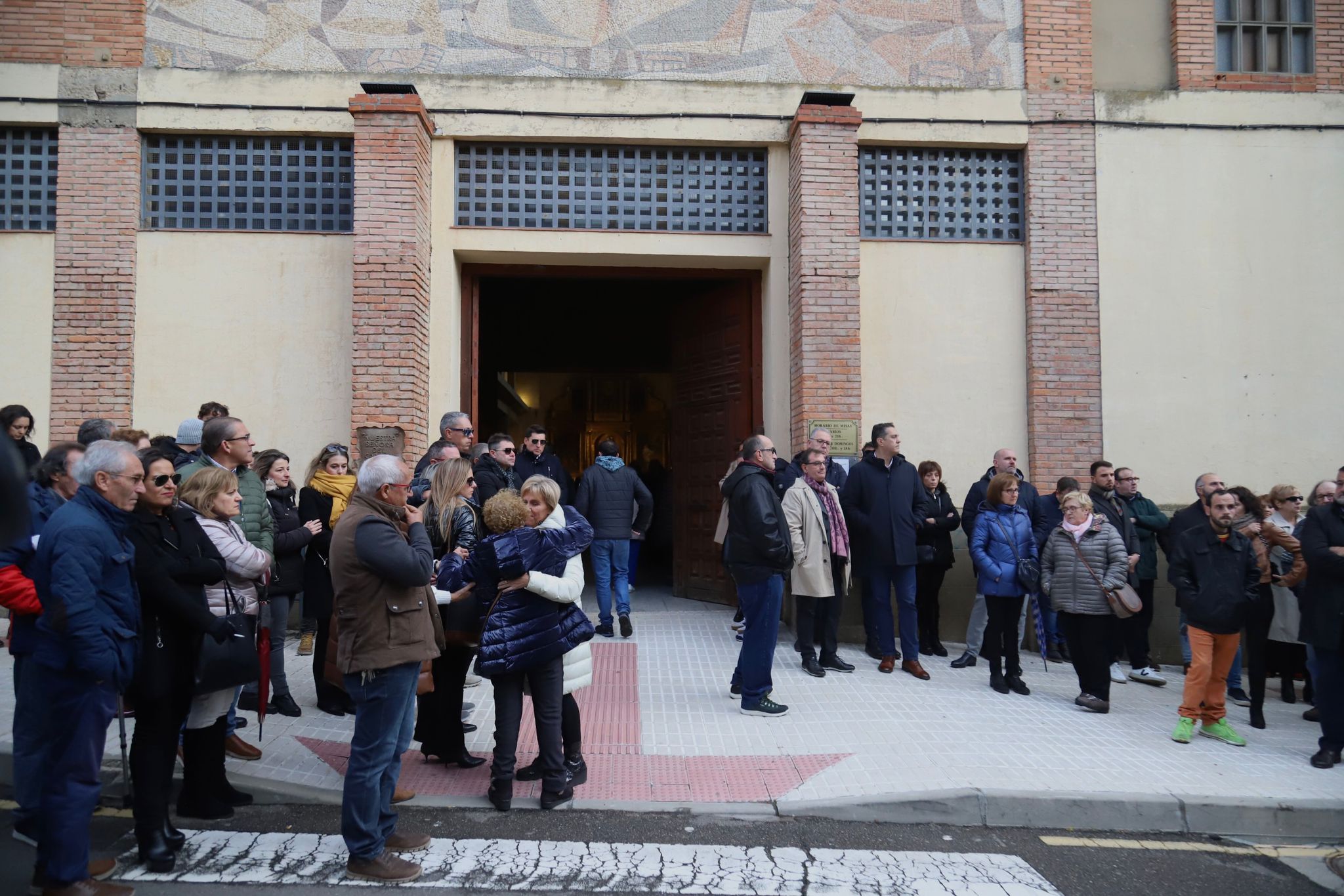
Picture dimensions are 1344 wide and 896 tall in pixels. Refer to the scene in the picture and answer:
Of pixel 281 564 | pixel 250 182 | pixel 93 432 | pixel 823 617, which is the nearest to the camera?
pixel 93 432

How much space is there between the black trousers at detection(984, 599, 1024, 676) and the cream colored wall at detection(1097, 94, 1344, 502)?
3.31 metres

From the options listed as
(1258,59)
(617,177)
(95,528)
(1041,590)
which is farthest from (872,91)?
(95,528)

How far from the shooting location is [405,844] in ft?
14.0

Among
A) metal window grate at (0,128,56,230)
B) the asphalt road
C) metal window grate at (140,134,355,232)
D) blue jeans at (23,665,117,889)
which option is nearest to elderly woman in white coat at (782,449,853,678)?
the asphalt road

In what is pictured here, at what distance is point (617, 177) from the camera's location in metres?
10.0

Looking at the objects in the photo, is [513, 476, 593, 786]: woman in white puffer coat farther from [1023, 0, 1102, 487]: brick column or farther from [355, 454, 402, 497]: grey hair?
[1023, 0, 1102, 487]: brick column

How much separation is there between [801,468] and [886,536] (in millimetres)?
984

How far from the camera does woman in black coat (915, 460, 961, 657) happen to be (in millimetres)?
8414

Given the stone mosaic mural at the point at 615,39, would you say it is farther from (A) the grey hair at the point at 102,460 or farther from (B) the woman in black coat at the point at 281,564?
(A) the grey hair at the point at 102,460

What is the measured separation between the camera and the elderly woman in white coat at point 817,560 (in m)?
7.40


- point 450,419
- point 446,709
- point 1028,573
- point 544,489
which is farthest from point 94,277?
point 1028,573

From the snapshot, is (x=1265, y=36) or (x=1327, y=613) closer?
(x=1327, y=613)

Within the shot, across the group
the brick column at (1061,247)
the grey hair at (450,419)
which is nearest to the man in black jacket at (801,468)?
the brick column at (1061,247)

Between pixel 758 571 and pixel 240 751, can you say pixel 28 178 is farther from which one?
pixel 758 571
